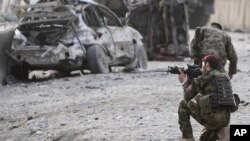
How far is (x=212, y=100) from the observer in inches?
247

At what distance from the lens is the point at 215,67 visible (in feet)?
20.8

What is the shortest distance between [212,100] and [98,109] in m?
3.51

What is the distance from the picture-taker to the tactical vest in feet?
20.4

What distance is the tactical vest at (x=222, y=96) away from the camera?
6.21 m

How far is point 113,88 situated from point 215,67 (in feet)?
18.3

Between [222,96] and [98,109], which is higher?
[222,96]

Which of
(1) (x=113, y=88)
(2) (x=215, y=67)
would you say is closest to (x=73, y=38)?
(1) (x=113, y=88)

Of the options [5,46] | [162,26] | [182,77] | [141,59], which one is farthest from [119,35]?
[182,77]

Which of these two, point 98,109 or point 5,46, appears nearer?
point 98,109

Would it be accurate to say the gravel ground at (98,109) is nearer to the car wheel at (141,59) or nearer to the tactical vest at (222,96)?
the tactical vest at (222,96)

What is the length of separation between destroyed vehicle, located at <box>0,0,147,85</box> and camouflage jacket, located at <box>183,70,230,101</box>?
7.20 metres

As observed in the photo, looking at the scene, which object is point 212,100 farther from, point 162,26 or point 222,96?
point 162,26

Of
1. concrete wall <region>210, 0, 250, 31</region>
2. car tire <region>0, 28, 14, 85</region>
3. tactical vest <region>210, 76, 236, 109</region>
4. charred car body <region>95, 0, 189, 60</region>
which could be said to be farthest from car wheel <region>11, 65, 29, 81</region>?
concrete wall <region>210, 0, 250, 31</region>

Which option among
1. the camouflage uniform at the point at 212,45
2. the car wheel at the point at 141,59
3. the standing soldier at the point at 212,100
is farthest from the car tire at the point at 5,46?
the standing soldier at the point at 212,100
